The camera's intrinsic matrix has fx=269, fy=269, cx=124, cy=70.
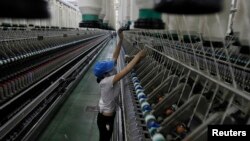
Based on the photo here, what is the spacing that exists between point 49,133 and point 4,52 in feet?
4.78

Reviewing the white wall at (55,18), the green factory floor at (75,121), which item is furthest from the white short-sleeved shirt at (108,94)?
the green factory floor at (75,121)

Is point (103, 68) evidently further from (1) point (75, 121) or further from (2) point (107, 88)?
(1) point (75, 121)

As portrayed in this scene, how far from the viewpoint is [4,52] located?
4.24 meters

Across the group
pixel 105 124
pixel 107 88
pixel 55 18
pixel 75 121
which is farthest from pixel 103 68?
pixel 55 18

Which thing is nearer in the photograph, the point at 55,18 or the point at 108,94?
the point at 108,94

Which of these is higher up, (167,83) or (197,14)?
(197,14)

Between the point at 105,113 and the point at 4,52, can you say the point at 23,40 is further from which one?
the point at 105,113

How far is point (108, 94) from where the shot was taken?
2998mm

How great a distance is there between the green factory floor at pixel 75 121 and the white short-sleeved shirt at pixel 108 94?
111 centimetres

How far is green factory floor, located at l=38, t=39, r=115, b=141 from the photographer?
13.2 ft

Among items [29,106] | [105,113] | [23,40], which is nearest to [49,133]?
[29,106]

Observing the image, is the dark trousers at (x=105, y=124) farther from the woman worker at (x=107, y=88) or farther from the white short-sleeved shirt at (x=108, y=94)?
the white short-sleeved shirt at (x=108, y=94)

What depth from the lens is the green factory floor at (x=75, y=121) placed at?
4012 mm

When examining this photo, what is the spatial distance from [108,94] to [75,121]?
6.15 ft
